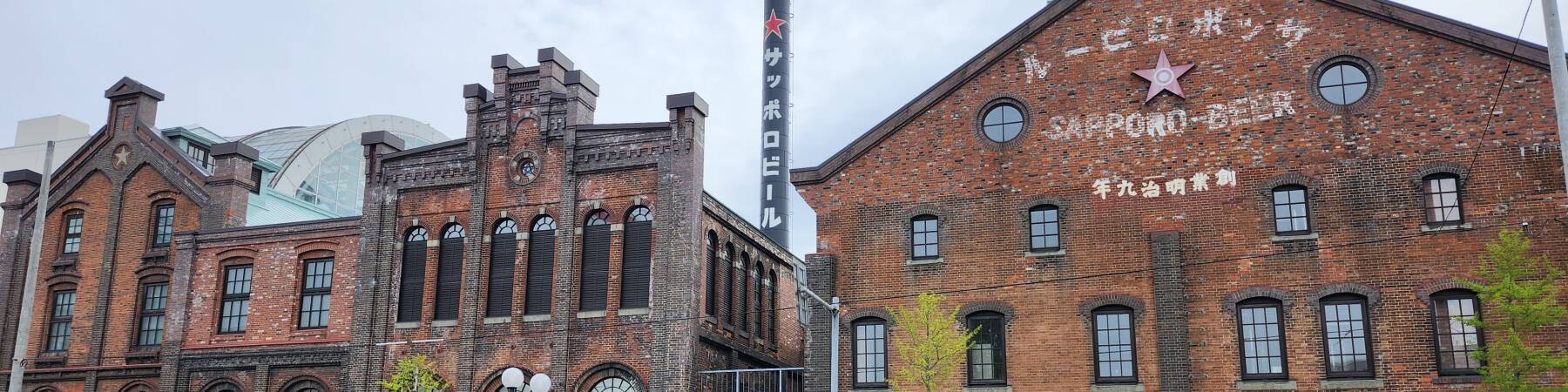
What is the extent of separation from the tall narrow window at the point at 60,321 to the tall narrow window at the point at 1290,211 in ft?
107

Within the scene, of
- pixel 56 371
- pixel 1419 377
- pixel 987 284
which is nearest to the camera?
pixel 1419 377

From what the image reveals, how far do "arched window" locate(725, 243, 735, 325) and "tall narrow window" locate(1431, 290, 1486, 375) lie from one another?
16.3 m

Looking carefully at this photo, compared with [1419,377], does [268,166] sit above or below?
above

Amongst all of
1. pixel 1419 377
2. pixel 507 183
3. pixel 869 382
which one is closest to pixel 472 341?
pixel 507 183

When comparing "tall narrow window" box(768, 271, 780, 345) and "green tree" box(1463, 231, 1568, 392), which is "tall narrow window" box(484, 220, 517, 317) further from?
"green tree" box(1463, 231, 1568, 392)

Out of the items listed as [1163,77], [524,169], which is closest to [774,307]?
[524,169]

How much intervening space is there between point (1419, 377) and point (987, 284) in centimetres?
844

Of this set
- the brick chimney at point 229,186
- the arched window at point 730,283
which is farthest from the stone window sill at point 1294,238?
the brick chimney at point 229,186

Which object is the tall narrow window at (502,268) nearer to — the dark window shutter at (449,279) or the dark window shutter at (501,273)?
the dark window shutter at (501,273)

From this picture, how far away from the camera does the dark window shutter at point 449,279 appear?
35.1 m

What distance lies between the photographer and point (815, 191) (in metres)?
31.8

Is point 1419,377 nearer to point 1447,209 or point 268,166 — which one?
point 1447,209

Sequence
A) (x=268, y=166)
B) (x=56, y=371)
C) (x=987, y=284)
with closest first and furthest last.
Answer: (x=987, y=284) → (x=56, y=371) → (x=268, y=166)

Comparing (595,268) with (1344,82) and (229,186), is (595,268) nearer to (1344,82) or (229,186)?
(229,186)
